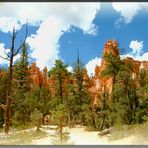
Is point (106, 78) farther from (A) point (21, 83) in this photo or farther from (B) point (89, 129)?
(A) point (21, 83)

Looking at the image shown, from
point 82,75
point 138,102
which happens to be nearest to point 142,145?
point 138,102

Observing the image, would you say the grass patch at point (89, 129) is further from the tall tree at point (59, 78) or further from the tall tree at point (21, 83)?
the tall tree at point (21, 83)

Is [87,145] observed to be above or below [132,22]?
below

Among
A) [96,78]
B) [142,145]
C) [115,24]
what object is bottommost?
[142,145]

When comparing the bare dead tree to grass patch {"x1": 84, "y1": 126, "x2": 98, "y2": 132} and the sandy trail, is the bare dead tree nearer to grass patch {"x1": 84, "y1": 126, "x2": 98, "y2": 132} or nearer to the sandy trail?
the sandy trail

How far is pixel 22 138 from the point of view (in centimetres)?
639

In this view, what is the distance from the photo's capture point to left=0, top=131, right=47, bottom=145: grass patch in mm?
6359

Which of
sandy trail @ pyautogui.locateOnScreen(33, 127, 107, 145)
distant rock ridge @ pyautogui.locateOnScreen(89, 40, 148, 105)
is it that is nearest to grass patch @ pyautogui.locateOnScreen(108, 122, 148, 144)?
sandy trail @ pyautogui.locateOnScreen(33, 127, 107, 145)

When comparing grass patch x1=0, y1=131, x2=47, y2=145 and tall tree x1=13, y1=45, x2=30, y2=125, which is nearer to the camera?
grass patch x1=0, y1=131, x2=47, y2=145

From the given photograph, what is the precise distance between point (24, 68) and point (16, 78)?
0.38ft

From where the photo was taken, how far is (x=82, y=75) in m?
6.50

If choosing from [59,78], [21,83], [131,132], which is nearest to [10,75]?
[21,83]

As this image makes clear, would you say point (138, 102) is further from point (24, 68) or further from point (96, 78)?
point (24, 68)

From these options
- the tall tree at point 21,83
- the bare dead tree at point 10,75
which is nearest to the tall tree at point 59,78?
the tall tree at point 21,83
